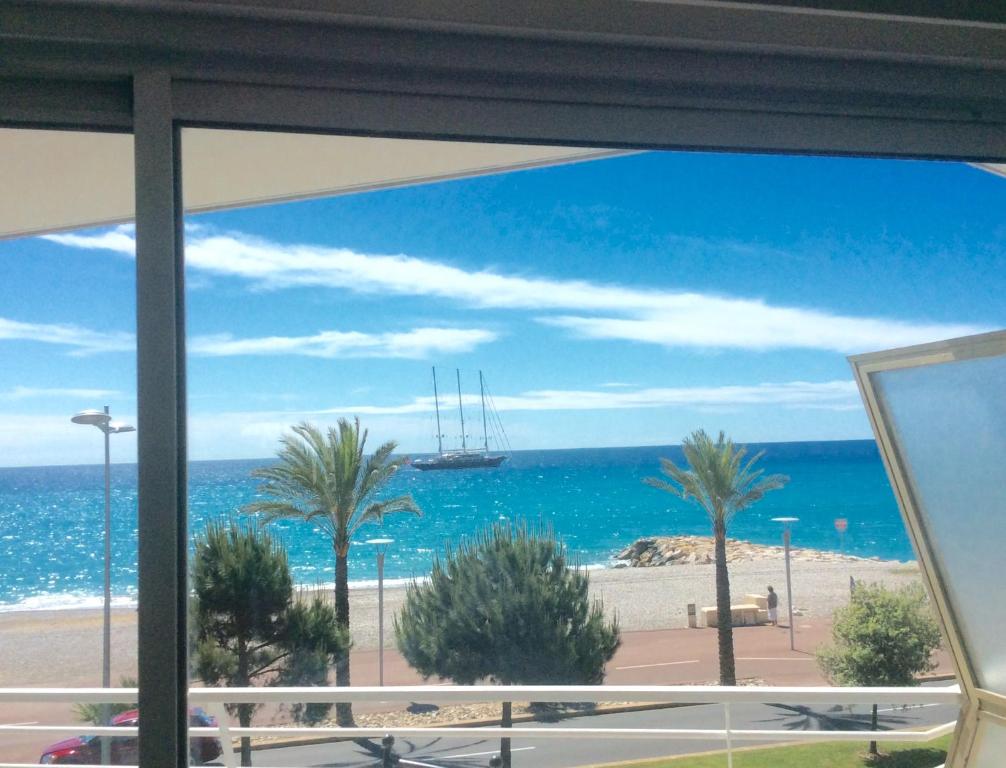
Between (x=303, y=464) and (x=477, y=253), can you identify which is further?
(x=477, y=253)

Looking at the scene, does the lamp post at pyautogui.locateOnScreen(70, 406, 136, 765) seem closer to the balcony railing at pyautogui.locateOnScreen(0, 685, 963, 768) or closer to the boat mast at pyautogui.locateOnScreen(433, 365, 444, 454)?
the balcony railing at pyautogui.locateOnScreen(0, 685, 963, 768)

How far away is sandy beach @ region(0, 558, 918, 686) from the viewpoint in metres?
1.16

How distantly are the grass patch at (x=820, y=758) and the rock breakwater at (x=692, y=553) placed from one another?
1.36ft

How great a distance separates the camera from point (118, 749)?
119cm

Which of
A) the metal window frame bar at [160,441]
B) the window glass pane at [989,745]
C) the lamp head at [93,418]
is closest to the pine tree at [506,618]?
the metal window frame bar at [160,441]

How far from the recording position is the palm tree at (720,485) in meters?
1.44

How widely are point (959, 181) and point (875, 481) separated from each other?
606 millimetres

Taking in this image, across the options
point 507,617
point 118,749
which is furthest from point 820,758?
point 118,749

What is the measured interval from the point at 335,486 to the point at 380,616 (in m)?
0.24

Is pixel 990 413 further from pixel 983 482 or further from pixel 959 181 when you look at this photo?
pixel 959 181

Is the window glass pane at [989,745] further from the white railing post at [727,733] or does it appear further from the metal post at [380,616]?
the metal post at [380,616]

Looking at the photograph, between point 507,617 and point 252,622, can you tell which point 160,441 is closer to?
point 252,622

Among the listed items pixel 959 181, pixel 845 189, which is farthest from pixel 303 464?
pixel 959 181

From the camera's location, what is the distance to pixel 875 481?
1560mm
